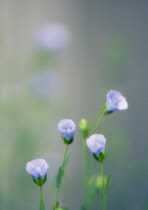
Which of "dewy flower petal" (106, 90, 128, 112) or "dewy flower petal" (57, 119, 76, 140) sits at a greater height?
"dewy flower petal" (106, 90, 128, 112)

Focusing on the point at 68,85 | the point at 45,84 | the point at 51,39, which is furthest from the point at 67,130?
the point at 68,85

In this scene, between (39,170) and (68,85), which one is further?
(68,85)

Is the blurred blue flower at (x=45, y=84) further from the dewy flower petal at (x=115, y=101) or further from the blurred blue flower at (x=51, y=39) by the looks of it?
the dewy flower petal at (x=115, y=101)

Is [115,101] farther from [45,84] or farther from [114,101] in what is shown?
[45,84]

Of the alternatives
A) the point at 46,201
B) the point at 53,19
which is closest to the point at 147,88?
the point at 53,19

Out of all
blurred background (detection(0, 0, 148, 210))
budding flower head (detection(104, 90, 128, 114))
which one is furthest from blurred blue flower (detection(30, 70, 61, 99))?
budding flower head (detection(104, 90, 128, 114))

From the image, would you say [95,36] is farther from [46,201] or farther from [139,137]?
[46,201]

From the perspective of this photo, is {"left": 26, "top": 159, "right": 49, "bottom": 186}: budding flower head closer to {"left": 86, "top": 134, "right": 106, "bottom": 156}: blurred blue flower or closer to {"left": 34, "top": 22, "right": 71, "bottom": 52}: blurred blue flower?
{"left": 86, "top": 134, "right": 106, "bottom": 156}: blurred blue flower

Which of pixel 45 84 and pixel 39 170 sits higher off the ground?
Answer: pixel 45 84
